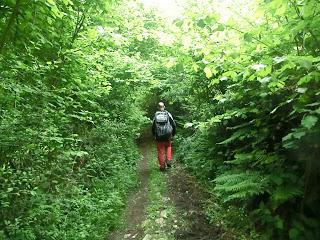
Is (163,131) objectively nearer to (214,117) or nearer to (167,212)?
(167,212)

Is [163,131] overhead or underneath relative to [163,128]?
underneath

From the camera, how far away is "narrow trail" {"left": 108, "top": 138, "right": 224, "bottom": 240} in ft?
21.3

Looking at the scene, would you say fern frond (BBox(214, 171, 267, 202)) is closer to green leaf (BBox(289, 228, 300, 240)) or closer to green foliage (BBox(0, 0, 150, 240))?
green leaf (BBox(289, 228, 300, 240))

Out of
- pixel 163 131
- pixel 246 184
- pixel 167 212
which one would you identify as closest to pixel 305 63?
Result: pixel 246 184

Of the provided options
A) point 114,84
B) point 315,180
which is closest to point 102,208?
point 315,180

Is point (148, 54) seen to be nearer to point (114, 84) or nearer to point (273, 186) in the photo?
point (114, 84)

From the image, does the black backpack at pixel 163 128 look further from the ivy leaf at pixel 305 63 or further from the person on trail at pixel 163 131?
the ivy leaf at pixel 305 63

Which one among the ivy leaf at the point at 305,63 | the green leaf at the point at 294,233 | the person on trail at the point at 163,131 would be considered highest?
the person on trail at the point at 163,131

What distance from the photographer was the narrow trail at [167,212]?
256 inches

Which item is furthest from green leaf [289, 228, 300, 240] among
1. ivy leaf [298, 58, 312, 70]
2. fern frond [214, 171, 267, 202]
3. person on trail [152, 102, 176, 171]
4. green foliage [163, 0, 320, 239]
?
person on trail [152, 102, 176, 171]

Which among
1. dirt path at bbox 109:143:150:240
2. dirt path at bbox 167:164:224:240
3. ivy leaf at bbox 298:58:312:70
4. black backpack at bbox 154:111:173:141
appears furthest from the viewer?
black backpack at bbox 154:111:173:141

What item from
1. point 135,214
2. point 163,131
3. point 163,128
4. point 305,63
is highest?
point 163,128

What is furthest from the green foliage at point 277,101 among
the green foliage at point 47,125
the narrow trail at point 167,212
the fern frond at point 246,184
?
the green foliage at point 47,125

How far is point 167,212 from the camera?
760cm
